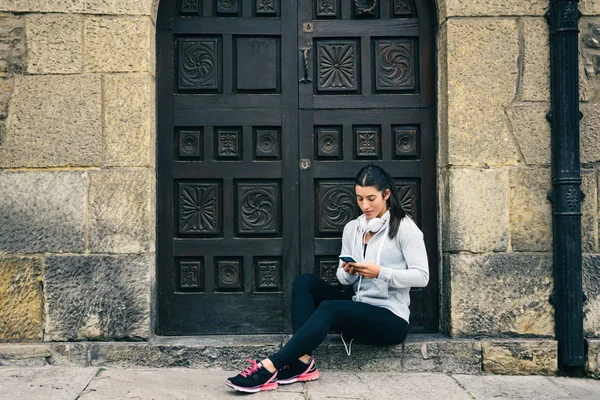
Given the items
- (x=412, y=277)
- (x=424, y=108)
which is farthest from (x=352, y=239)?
(x=424, y=108)

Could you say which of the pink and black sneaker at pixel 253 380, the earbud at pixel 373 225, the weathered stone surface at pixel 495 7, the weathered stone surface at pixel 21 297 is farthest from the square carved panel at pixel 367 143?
the weathered stone surface at pixel 21 297

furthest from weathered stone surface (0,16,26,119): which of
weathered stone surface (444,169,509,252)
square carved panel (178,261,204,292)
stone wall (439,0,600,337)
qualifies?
weathered stone surface (444,169,509,252)

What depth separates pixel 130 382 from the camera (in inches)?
150

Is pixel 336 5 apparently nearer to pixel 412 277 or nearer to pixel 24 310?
pixel 412 277

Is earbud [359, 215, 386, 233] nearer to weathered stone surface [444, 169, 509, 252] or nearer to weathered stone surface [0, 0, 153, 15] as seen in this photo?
weathered stone surface [444, 169, 509, 252]

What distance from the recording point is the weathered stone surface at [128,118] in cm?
425

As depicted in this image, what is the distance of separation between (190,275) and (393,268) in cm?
143

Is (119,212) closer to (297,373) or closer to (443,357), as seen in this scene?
(297,373)

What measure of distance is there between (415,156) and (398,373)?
4.80ft

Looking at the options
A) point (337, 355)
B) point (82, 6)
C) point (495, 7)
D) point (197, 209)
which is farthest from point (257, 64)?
point (337, 355)

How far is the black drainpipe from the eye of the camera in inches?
163

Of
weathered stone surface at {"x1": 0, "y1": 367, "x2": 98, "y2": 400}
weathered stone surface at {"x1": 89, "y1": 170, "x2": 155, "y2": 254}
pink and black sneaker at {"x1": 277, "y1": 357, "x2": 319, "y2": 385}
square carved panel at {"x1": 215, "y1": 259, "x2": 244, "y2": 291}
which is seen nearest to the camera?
weathered stone surface at {"x1": 0, "y1": 367, "x2": 98, "y2": 400}

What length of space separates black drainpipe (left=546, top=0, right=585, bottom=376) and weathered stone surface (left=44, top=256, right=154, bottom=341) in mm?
2625

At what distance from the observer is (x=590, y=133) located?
4.30m
